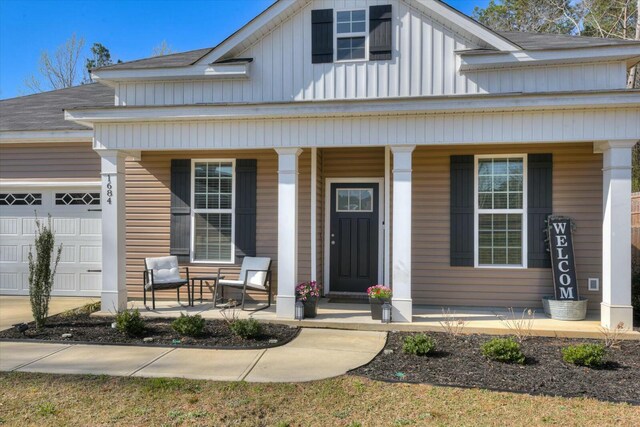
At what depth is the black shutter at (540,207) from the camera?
687 cm

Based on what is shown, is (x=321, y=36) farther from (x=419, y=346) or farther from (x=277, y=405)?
(x=277, y=405)

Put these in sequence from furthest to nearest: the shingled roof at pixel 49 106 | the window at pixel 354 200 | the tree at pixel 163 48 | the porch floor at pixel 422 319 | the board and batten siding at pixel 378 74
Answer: the tree at pixel 163 48 → the shingled roof at pixel 49 106 → the window at pixel 354 200 → the board and batten siding at pixel 378 74 → the porch floor at pixel 422 319

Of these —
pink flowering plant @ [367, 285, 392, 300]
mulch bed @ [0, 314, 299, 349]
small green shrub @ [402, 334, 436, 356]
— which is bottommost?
mulch bed @ [0, 314, 299, 349]

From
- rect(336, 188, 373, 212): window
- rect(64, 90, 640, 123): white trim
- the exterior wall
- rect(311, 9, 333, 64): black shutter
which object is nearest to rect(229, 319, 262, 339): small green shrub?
rect(64, 90, 640, 123): white trim

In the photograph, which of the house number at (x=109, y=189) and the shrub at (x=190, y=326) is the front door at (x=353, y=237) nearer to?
the shrub at (x=190, y=326)

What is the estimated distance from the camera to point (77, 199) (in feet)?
27.0

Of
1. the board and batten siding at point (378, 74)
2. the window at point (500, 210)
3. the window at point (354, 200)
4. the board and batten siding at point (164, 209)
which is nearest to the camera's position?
the board and batten siding at point (378, 74)

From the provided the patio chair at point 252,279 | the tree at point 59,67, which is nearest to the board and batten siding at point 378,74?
the patio chair at point 252,279

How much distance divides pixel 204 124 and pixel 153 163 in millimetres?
1882

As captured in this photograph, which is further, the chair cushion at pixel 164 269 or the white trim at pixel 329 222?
the white trim at pixel 329 222

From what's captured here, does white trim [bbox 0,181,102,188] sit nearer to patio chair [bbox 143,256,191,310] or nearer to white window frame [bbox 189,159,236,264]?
white window frame [bbox 189,159,236,264]

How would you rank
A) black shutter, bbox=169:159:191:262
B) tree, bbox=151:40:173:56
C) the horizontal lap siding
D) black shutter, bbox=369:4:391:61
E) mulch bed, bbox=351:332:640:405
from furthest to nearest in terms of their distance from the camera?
tree, bbox=151:40:173:56
black shutter, bbox=169:159:191:262
the horizontal lap siding
black shutter, bbox=369:4:391:61
mulch bed, bbox=351:332:640:405

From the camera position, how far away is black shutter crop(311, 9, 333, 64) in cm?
674

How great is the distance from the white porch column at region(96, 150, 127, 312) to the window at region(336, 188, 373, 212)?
11.7 feet
